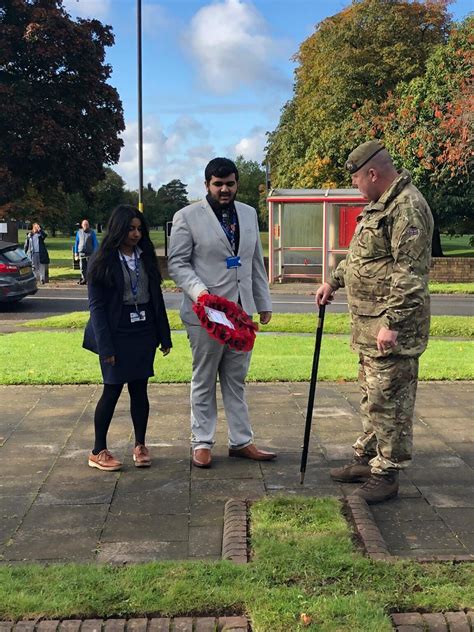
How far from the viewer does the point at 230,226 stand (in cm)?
454

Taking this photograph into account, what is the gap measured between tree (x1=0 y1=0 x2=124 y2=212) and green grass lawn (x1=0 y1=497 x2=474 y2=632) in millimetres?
23656

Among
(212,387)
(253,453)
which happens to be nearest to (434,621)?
(253,453)

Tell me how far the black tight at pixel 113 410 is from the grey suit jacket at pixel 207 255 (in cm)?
59

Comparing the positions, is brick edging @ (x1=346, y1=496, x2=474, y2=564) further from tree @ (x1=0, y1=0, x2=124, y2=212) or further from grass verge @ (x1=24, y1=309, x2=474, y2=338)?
tree @ (x1=0, y1=0, x2=124, y2=212)

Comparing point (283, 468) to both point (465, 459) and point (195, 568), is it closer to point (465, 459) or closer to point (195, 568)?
point (465, 459)

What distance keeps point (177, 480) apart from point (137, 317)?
3.47 ft

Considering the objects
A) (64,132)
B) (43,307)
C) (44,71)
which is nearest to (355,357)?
(43,307)

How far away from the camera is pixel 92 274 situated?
172 inches

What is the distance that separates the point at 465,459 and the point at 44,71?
2553 centimetres

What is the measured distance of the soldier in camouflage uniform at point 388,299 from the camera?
3762mm

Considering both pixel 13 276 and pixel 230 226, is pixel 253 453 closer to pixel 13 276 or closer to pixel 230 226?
pixel 230 226

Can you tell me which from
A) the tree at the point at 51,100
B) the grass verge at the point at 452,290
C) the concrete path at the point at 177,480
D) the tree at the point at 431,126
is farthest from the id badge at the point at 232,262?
the tree at the point at 51,100

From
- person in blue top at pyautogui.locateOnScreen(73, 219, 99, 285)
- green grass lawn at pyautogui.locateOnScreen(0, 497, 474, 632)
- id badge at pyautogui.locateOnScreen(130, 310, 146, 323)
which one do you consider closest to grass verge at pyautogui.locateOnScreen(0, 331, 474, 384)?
id badge at pyautogui.locateOnScreen(130, 310, 146, 323)

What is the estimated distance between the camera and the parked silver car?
1484 cm
